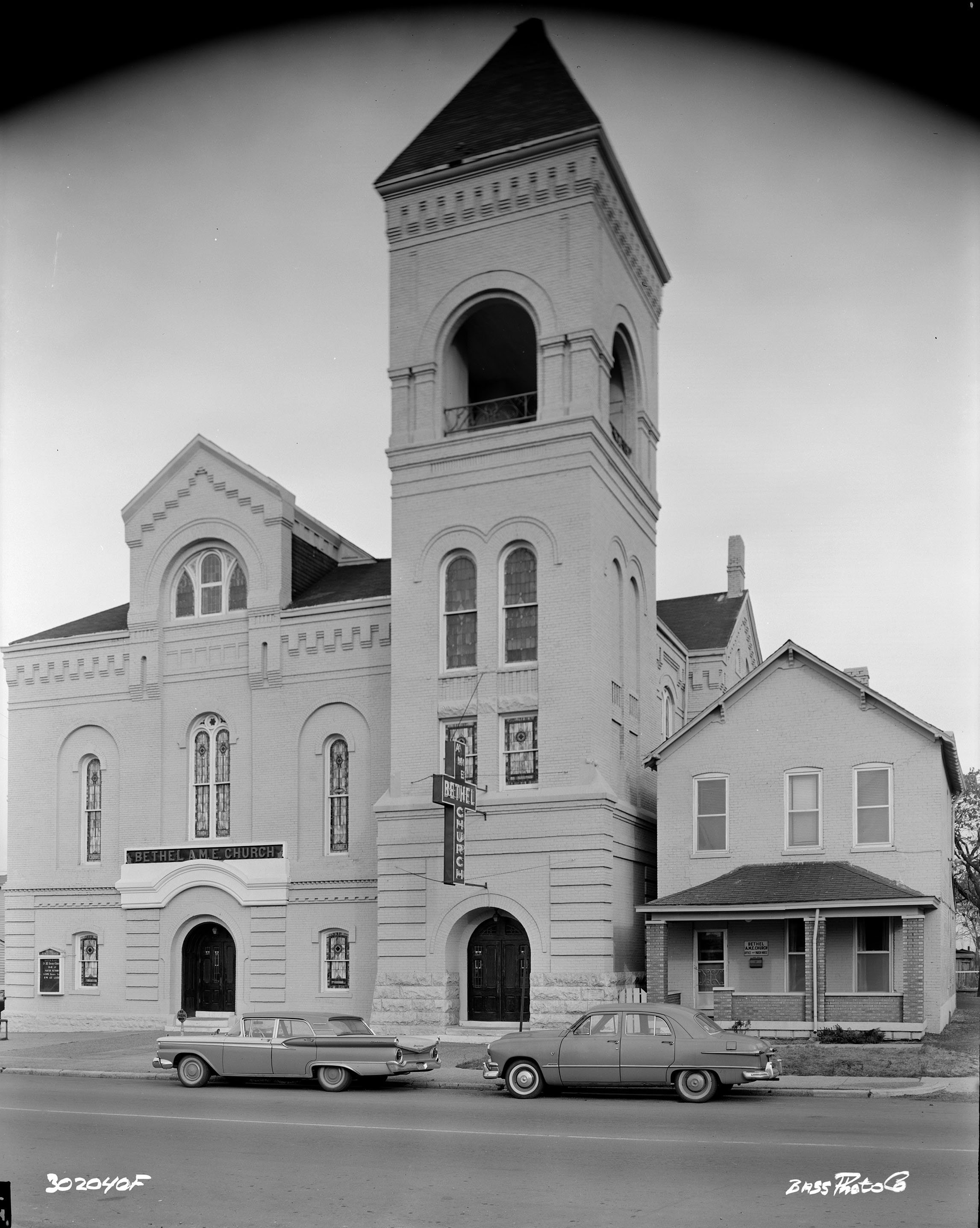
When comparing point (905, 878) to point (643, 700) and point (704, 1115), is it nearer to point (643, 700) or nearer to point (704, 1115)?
point (643, 700)

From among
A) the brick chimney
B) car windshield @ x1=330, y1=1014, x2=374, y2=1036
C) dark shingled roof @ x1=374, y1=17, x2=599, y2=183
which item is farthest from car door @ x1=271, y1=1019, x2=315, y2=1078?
the brick chimney

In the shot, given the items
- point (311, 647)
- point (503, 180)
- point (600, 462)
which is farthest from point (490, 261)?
point (311, 647)

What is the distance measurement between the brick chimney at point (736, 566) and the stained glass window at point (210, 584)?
1923 centimetres

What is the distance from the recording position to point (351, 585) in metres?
34.9

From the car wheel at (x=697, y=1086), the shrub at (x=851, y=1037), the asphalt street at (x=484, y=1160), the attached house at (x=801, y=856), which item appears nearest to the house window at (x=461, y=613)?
the attached house at (x=801, y=856)

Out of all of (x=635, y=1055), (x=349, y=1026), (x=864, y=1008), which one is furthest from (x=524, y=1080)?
(x=864, y=1008)

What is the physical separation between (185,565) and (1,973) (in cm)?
1952

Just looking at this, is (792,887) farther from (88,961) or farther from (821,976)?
(88,961)

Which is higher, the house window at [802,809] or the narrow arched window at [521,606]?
the narrow arched window at [521,606]

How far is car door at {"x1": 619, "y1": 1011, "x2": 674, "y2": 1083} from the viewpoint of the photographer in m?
19.0

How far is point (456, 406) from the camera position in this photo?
101 feet

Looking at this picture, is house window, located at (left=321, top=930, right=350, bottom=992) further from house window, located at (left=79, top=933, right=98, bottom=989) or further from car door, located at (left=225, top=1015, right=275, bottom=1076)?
car door, located at (left=225, top=1015, right=275, bottom=1076)

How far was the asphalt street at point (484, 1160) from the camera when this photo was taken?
37.4 feet

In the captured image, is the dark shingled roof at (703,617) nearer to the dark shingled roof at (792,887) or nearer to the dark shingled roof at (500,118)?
the dark shingled roof at (792,887)
